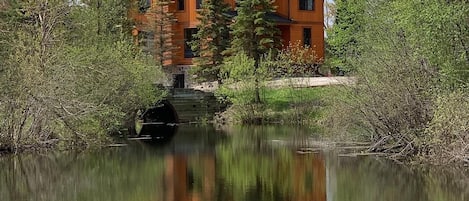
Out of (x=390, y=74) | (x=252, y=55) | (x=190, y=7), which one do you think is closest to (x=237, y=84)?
(x=252, y=55)

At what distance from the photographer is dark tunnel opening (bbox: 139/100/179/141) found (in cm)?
3962

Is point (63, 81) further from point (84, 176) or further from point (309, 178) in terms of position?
point (309, 178)

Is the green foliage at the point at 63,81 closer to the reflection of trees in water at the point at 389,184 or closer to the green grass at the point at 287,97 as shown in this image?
the green grass at the point at 287,97

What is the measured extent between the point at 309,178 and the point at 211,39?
30.6 metres

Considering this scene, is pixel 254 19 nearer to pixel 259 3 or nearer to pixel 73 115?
pixel 259 3

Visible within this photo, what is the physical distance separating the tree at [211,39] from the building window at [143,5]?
5951 mm

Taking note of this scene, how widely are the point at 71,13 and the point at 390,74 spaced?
16773 mm

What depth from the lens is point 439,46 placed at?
23.2 meters

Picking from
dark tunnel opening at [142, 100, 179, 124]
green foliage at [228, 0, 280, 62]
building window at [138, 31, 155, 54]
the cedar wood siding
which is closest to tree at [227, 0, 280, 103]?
green foliage at [228, 0, 280, 62]

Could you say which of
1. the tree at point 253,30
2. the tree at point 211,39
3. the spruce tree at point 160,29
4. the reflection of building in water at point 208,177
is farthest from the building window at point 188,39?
the reflection of building in water at point 208,177

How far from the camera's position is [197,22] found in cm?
5447

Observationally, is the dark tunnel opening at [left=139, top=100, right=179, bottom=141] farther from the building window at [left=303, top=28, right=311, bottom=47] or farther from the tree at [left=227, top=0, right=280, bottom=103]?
the building window at [left=303, top=28, right=311, bottom=47]

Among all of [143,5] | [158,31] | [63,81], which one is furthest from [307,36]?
[63,81]

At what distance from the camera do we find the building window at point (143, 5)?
55256 millimetres
